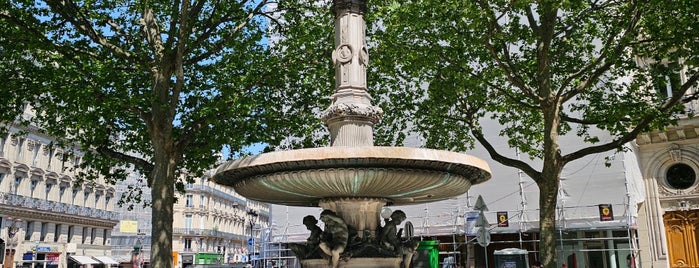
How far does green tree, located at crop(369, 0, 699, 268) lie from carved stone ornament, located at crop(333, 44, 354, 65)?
15.4 feet

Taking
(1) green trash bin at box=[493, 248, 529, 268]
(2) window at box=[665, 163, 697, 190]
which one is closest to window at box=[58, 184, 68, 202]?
(1) green trash bin at box=[493, 248, 529, 268]

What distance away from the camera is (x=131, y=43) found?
15047 millimetres

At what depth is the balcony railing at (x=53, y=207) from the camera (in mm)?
37122

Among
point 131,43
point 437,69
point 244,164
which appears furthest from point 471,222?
point 244,164

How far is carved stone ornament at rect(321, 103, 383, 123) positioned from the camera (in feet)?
27.8

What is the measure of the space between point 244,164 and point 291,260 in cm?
2321

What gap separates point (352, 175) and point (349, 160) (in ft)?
0.92

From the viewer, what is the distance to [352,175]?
693 centimetres

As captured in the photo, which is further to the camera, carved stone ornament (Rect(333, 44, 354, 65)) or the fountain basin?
carved stone ornament (Rect(333, 44, 354, 65))

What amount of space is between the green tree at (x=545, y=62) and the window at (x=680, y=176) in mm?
10032

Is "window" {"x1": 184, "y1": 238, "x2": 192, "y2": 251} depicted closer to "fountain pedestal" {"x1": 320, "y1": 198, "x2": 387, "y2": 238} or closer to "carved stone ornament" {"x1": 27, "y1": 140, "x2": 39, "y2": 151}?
"carved stone ornament" {"x1": 27, "y1": 140, "x2": 39, "y2": 151}

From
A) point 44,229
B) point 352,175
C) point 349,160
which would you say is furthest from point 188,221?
point 349,160

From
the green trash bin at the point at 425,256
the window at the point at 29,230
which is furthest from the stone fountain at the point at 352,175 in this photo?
the window at the point at 29,230

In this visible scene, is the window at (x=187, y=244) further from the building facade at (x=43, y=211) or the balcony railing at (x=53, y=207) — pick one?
the building facade at (x=43, y=211)
